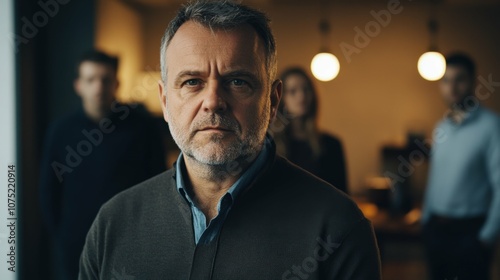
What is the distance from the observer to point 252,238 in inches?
47.2

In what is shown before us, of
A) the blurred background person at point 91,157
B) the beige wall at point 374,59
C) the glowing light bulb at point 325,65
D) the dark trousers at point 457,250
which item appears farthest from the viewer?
the beige wall at point 374,59

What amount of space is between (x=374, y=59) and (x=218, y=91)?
5.19m

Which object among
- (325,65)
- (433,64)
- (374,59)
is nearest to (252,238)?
(325,65)

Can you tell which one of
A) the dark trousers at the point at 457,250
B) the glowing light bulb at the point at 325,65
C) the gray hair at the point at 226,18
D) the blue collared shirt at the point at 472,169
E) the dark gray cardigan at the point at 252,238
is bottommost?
the dark trousers at the point at 457,250

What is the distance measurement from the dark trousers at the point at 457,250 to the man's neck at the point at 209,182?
222 cm

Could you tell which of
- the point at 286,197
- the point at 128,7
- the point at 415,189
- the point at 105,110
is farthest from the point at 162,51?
the point at 415,189

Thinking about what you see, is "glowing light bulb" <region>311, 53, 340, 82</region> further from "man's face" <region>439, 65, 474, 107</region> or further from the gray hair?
the gray hair

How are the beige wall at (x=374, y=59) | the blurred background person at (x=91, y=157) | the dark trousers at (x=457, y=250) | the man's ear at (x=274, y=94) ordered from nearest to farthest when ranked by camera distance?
the man's ear at (x=274, y=94), the blurred background person at (x=91, y=157), the dark trousers at (x=457, y=250), the beige wall at (x=374, y=59)

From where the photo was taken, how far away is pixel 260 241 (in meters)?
1.19

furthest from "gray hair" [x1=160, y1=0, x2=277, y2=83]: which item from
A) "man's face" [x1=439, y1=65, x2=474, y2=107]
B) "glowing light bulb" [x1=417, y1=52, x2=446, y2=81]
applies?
"glowing light bulb" [x1=417, y1=52, x2=446, y2=81]

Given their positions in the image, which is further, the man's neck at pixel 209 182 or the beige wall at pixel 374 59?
the beige wall at pixel 374 59

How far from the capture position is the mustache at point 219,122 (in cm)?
117

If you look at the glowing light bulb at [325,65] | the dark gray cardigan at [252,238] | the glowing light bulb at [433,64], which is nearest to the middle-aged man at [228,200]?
the dark gray cardigan at [252,238]

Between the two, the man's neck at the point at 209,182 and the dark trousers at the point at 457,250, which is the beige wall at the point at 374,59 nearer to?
the dark trousers at the point at 457,250
